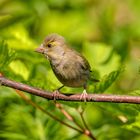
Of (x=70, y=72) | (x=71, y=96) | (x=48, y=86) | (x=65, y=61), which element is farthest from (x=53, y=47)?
(x=71, y=96)

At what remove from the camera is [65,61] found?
10.9 ft

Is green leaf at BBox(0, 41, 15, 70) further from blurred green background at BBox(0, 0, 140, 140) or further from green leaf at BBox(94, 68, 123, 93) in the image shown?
green leaf at BBox(94, 68, 123, 93)

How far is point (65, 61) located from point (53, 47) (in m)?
0.13

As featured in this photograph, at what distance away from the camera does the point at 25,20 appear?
3260mm

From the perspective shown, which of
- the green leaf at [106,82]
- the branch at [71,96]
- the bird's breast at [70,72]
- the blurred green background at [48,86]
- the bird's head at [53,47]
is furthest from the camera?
the bird's head at [53,47]

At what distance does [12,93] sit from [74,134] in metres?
0.44

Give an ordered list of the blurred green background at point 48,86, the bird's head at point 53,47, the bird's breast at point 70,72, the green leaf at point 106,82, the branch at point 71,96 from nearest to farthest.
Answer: the branch at point 71,96, the green leaf at point 106,82, the blurred green background at point 48,86, the bird's breast at point 70,72, the bird's head at point 53,47

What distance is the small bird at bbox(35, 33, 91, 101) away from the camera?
10.4 ft

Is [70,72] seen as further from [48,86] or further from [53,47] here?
[48,86]

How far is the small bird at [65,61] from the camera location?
10.4 ft

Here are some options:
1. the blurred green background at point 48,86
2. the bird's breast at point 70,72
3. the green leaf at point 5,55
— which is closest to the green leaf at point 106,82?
the blurred green background at point 48,86

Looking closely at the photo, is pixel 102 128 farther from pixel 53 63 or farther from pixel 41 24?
pixel 41 24

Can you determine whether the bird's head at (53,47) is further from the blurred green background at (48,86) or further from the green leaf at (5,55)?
the green leaf at (5,55)

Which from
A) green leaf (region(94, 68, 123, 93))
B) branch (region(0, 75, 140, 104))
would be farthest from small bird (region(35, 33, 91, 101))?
branch (region(0, 75, 140, 104))
